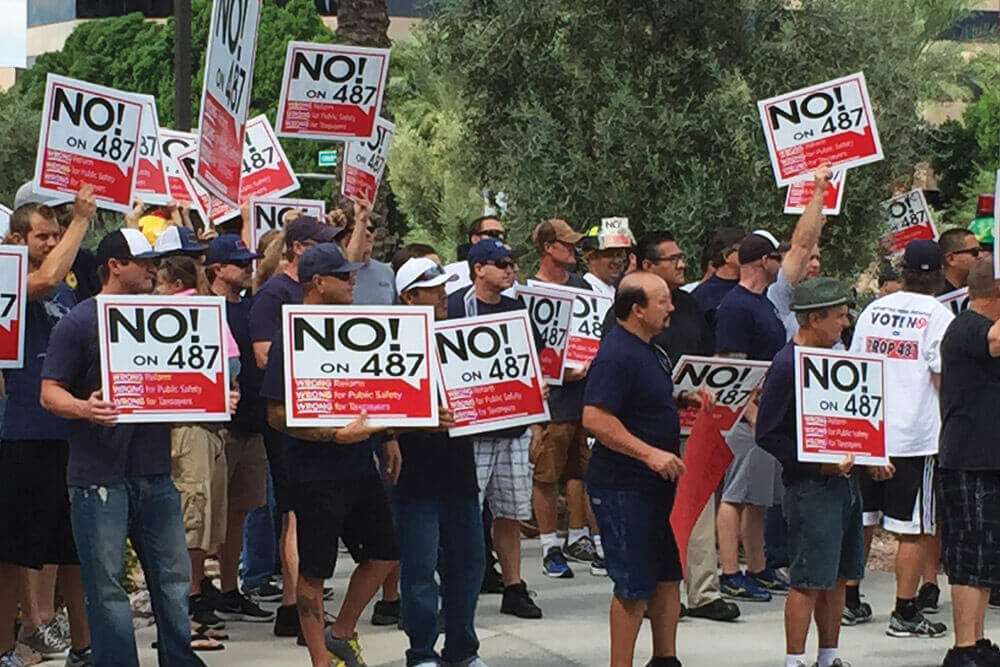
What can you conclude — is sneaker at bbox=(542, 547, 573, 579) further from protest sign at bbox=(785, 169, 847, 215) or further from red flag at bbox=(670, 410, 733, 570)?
protest sign at bbox=(785, 169, 847, 215)

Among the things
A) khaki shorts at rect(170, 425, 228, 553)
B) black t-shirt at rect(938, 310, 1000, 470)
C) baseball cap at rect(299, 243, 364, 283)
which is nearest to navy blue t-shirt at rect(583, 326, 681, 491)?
baseball cap at rect(299, 243, 364, 283)

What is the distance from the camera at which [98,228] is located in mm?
42844

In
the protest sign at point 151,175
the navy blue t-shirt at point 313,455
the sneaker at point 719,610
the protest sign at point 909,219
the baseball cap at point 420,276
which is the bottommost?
the sneaker at point 719,610

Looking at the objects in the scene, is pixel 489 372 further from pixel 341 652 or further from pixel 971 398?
pixel 971 398

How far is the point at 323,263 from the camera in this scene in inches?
332

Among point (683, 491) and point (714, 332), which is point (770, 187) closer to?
point (714, 332)

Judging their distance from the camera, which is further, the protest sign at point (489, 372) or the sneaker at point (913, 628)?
the sneaker at point (913, 628)

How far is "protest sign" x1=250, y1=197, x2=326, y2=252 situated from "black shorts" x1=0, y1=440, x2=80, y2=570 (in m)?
3.99

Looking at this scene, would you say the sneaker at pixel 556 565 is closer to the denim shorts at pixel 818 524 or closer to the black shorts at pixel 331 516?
the denim shorts at pixel 818 524

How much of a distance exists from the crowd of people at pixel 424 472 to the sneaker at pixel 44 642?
0.01 meters

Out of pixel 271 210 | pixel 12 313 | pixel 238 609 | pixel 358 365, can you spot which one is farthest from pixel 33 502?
pixel 271 210

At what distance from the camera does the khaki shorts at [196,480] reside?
9.95 metres

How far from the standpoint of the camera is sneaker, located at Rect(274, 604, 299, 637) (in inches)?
400

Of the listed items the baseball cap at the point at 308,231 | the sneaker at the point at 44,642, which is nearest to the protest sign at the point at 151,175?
the baseball cap at the point at 308,231
